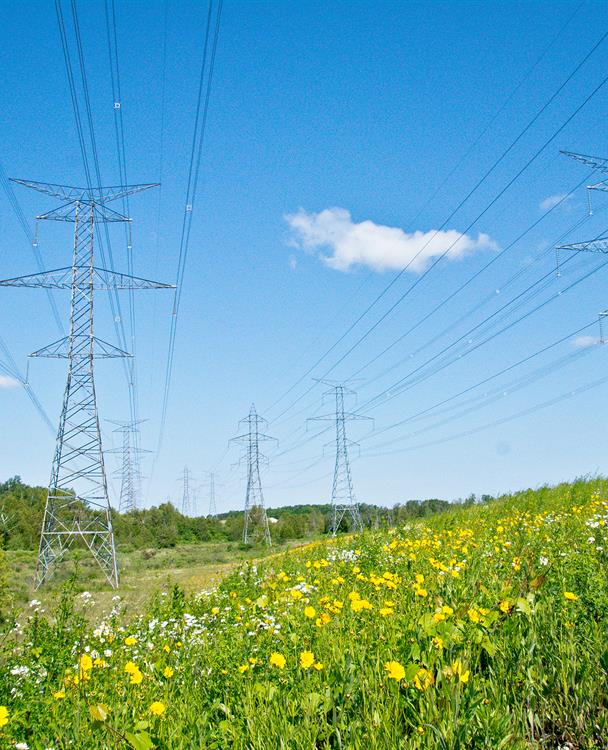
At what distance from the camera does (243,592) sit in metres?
6.49

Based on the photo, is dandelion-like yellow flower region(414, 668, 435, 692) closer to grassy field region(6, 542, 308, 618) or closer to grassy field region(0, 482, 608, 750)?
grassy field region(0, 482, 608, 750)

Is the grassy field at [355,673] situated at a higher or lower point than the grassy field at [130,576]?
higher

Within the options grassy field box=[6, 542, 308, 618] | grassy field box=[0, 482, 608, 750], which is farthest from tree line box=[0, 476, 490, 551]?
grassy field box=[0, 482, 608, 750]

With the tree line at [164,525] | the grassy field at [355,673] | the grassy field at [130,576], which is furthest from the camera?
the tree line at [164,525]

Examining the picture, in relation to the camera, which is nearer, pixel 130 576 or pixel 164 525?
pixel 130 576

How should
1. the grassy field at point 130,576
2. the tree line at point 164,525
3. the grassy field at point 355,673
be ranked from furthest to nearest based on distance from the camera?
the tree line at point 164,525 < the grassy field at point 130,576 < the grassy field at point 355,673

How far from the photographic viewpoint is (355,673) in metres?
2.90

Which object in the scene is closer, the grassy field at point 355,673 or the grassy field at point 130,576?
the grassy field at point 355,673

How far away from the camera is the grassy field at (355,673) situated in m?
2.49

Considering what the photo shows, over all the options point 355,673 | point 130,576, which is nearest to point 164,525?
point 130,576

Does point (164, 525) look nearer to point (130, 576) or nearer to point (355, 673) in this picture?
point (130, 576)

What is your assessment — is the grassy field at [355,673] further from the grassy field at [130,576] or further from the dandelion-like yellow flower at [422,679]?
the grassy field at [130,576]

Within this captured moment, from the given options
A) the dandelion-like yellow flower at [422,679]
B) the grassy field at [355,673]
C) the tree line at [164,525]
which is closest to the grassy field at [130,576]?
the grassy field at [355,673]

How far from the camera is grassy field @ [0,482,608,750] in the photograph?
249cm
